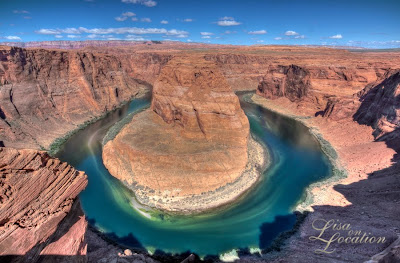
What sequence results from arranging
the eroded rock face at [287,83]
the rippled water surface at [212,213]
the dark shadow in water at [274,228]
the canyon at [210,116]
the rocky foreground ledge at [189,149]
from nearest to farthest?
the canyon at [210,116], the dark shadow in water at [274,228], the rippled water surface at [212,213], the rocky foreground ledge at [189,149], the eroded rock face at [287,83]

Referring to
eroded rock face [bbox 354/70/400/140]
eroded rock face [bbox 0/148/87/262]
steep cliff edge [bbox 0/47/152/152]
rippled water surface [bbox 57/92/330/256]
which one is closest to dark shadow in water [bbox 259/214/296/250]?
rippled water surface [bbox 57/92/330/256]

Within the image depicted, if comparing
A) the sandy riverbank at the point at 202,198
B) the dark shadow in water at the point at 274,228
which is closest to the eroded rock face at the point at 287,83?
the sandy riverbank at the point at 202,198

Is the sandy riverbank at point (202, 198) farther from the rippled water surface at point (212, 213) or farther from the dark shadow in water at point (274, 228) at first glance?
the dark shadow in water at point (274, 228)

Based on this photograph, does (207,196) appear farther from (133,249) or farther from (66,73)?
(66,73)

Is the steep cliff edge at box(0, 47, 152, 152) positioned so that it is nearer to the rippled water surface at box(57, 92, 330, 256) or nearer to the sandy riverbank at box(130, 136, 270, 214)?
the rippled water surface at box(57, 92, 330, 256)

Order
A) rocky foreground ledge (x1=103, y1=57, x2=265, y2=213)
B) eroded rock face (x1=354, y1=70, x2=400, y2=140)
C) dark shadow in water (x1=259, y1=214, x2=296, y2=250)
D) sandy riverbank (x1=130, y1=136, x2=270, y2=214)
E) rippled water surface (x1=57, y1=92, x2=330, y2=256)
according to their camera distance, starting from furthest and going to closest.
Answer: eroded rock face (x1=354, y1=70, x2=400, y2=140), rocky foreground ledge (x1=103, y1=57, x2=265, y2=213), sandy riverbank (x1=130, y1=136, x2=270, y2=214), rippled water surface (x1=57, y1=92, x2=330, y2=256), dark shadow in water (x1=259, y1=214, x2=296, y2=250)

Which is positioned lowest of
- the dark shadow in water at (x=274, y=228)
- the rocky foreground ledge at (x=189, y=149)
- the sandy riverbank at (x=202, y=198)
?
the dark shadow in water at (x=274, y=228)

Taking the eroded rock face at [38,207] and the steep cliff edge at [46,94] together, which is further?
the steep cliff edge at [46,94]
